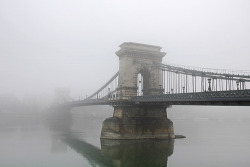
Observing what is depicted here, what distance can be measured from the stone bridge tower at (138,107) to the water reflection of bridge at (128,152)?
1.83 m

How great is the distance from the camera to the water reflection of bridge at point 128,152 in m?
26.6

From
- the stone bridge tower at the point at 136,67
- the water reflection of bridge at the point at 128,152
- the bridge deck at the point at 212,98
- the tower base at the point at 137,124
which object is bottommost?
the water reflection of bridge at the point at 128,152

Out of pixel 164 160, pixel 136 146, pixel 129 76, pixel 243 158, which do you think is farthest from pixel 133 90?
pixel 243 158

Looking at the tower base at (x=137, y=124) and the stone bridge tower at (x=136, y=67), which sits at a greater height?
the stone bridge tower at (x=136, y=67)

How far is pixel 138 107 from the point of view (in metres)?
40.2

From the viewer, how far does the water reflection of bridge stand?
87.2 ft

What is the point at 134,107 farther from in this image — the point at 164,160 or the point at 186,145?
the point at 164,160

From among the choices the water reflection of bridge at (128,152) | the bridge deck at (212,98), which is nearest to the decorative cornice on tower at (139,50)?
the bridge deck at (212,98)

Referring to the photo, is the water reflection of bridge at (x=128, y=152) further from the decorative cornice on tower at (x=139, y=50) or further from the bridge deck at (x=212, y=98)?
the decorative cornice on tower at (x=139, y=50)

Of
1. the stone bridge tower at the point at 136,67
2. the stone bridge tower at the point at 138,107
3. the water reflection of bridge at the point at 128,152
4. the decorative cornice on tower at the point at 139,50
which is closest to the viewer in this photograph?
the water reflection of bridge at the point at 128,152

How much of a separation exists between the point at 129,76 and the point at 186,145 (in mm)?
12856

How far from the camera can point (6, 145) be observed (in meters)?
35.9

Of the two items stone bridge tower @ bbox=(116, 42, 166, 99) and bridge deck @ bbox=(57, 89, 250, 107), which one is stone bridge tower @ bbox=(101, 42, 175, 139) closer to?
stone bridge tower @ bbox=(116, 42, 166, 99)

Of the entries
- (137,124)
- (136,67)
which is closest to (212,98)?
(137,124)
